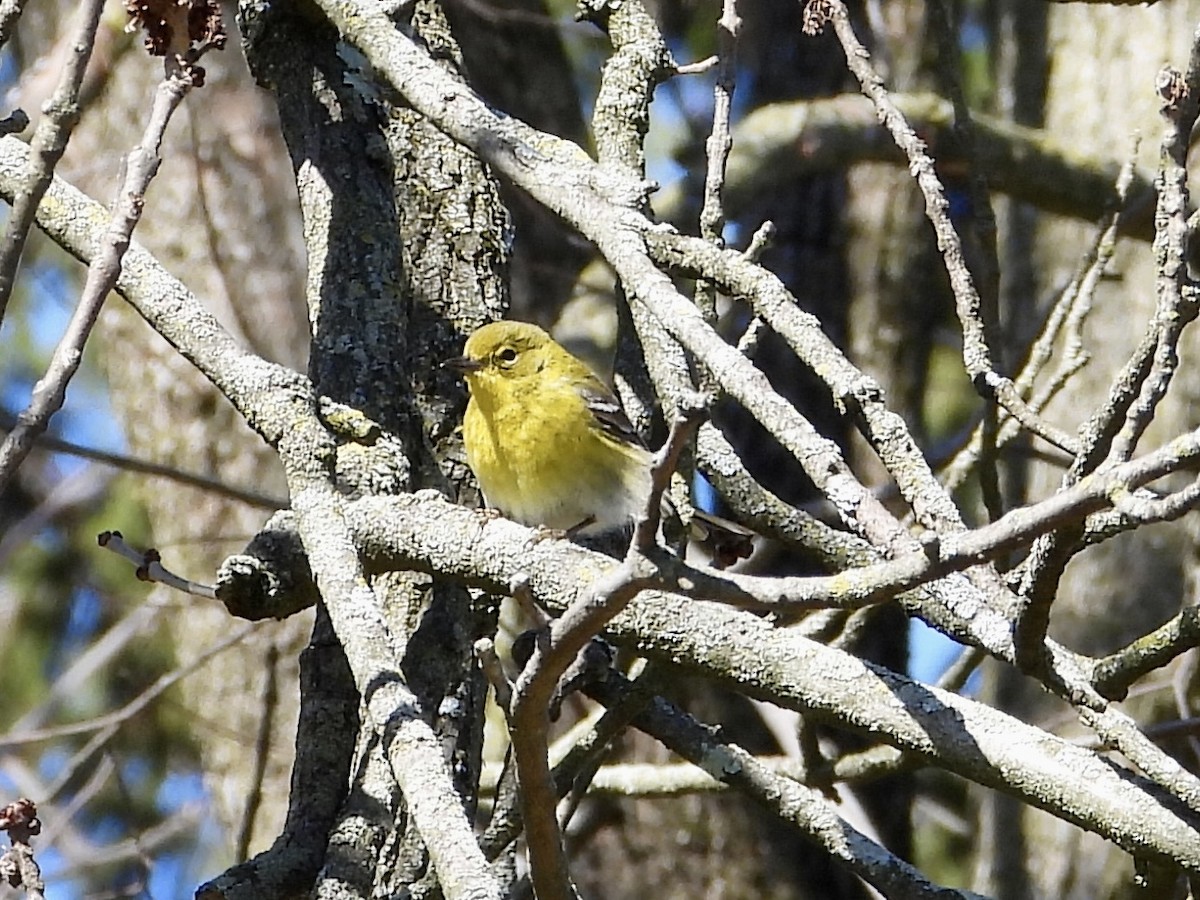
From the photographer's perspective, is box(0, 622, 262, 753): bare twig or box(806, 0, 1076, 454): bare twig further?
box(0, 622, 262, 753): bare twig

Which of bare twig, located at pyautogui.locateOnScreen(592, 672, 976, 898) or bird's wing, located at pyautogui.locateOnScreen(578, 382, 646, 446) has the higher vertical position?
bird's wing, located at pyautogui.locateOnScreen(578, 382, 646, 446)

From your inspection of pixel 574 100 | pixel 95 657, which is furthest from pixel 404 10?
pixel 95 657

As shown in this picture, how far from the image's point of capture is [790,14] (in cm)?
766

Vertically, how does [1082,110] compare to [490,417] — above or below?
above

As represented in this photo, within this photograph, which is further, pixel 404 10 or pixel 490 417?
pixel 490 417

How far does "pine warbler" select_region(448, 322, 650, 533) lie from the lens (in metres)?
4.39

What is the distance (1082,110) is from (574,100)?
85.2 inches

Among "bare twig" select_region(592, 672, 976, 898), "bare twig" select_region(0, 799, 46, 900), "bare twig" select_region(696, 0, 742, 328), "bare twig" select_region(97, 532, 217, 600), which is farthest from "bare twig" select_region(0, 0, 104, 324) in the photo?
"bare twig" select_region(592, 672, 976, 898)

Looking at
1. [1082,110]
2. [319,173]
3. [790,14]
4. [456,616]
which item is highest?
[790,14]

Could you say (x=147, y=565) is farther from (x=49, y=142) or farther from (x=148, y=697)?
(x=148, y=697)

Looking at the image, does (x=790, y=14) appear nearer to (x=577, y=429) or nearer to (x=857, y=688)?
(x=577, y=429)

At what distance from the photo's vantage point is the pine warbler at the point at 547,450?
173 inches

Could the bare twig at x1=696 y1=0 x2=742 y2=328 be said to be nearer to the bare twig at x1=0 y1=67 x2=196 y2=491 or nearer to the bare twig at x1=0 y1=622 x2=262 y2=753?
the bare twig at x1=0 y1=67 x2=196 y2=491

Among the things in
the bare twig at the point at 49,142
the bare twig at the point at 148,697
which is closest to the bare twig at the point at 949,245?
the bare twig at the point at 49,142
